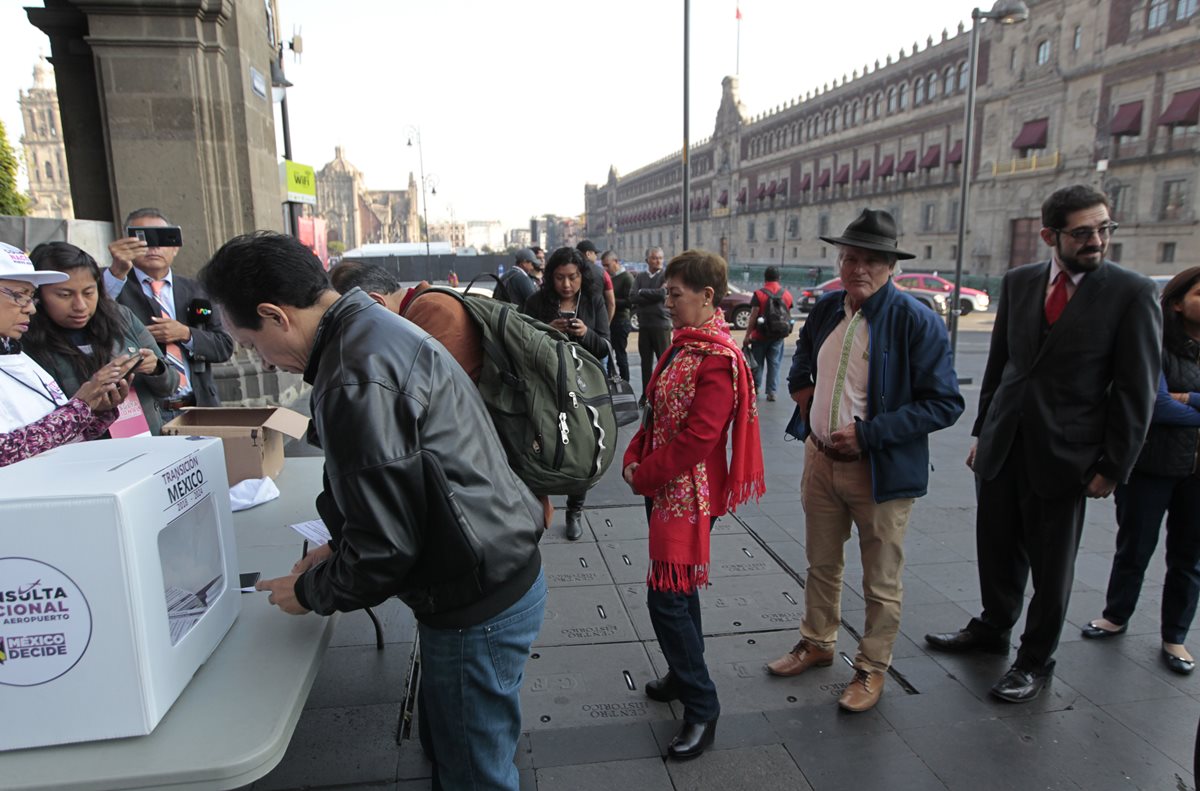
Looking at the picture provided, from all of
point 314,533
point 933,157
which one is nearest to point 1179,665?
point 314,533

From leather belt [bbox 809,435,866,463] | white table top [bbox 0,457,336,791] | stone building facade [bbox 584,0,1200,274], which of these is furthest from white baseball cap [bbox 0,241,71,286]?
stone building facade [bbox 584,0,1200,274]

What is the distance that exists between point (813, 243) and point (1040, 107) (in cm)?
2052

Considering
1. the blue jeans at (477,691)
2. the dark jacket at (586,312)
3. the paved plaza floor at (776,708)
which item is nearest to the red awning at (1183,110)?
the paved plaza floor at (776,708)

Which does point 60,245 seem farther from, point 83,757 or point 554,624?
point 554,624

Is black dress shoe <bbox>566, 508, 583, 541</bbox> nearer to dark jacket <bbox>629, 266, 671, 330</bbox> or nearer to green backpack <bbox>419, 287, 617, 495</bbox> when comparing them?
green backpack <bbox>419, 287, 617, 495</bbox>

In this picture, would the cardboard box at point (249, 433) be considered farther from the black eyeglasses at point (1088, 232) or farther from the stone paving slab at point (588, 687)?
the black eyeglasses at point (1088, 232)

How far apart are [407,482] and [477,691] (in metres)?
0.60

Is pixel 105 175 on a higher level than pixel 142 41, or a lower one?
lower

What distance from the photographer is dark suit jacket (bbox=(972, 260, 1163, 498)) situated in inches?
106

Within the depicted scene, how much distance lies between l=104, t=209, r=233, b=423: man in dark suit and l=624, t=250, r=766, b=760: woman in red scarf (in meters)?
2.87

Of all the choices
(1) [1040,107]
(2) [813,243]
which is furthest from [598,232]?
(1) [1040,107]

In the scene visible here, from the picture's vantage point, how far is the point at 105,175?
6551mm

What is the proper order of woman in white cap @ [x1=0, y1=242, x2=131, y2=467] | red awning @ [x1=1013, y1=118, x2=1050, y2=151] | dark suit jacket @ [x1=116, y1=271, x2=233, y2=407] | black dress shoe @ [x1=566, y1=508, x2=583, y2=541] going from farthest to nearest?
red awning @ [x1=1013, y1=118, x2=1050, y2=151] < black dress shoe @ [x1=566, y1=508, x2=583, y2=541] < dark suit jacket @ [x1=116, y1=271, x2=233, y2=407] < woman in white cap @ [x1=0, y1=242, x2=131, y2=467]

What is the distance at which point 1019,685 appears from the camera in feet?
9.55
